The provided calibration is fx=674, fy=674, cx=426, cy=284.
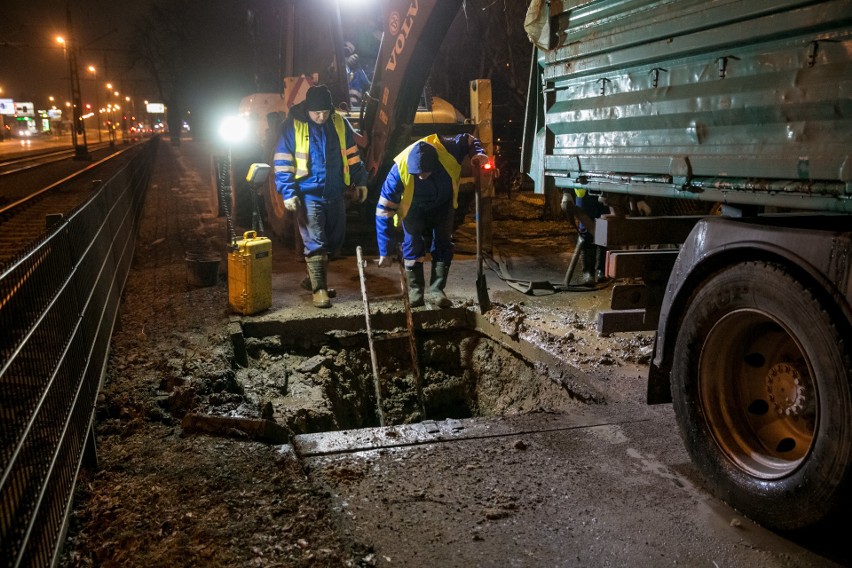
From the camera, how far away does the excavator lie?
7137mm

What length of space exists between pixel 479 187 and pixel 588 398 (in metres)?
2.45

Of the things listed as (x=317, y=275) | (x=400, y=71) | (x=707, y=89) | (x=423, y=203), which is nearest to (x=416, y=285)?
(x=423, y=203)

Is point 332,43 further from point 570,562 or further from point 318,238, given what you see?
point 570,562

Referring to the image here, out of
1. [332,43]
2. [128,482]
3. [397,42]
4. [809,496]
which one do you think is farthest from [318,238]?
[809,496]

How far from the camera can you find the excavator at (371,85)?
714cm

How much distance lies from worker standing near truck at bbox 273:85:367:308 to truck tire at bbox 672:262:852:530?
4.31m

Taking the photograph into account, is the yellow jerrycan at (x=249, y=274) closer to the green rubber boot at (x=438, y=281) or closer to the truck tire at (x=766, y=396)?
the green rubber boot at (x=438, y=281)

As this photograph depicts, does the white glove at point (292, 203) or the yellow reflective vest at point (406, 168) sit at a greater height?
the yellow reflective vest at point (406, 168)

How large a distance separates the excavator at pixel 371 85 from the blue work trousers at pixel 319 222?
3.83ft

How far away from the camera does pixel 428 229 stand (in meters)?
7.13

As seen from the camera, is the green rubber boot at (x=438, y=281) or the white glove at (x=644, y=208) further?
the green rubber boot at (x=438, y=281)

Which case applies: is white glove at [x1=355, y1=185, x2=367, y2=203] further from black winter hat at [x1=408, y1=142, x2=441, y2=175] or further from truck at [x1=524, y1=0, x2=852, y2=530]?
truck at [x1=524, y1=0, x2=852, y2=530]

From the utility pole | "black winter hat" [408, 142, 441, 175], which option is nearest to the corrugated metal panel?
"black winter hat" [408, 142, 441, 175]

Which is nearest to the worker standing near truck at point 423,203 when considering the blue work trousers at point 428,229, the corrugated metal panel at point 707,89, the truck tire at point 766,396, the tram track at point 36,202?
the blue work trousers at point 428,229
